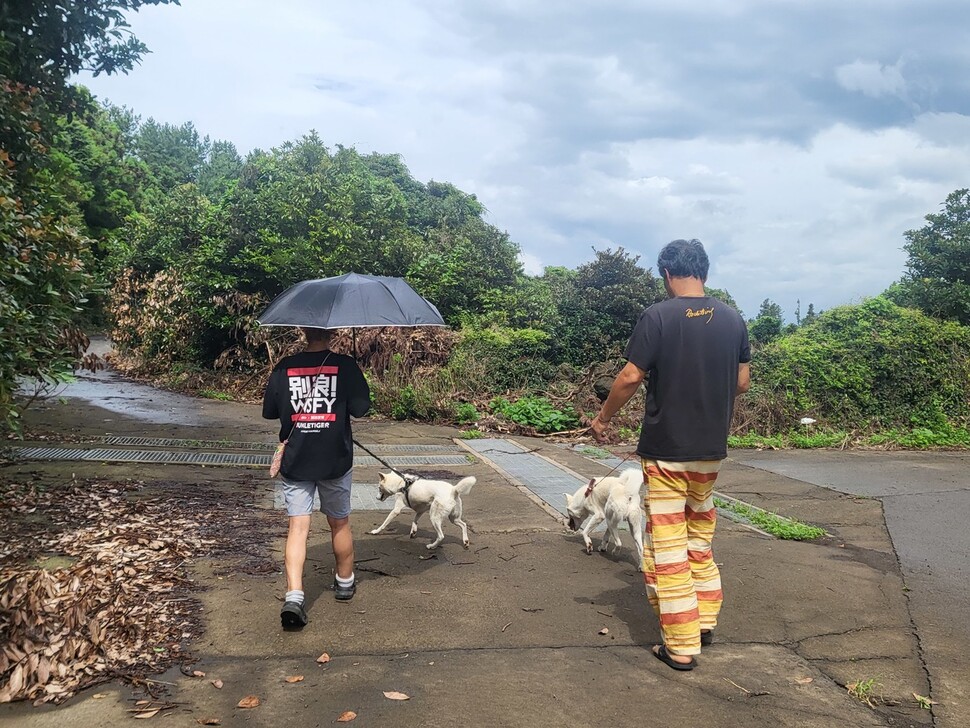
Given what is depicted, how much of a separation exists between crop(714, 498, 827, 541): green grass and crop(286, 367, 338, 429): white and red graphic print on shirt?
413 cm

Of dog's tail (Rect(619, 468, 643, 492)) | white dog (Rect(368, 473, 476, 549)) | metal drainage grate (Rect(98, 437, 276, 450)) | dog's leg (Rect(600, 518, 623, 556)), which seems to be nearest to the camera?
dog's tail (Rect(619, 468, 643, 492))

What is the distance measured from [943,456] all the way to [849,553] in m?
6.43

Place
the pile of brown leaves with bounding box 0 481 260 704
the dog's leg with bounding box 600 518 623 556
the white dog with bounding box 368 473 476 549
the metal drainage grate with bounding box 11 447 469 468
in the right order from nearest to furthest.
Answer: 1. the pile of brown leaves with bounding box 0 481 260 704
2. the dog's leg with bounding box 600 518 623 556
3. the white dog with bounding box 368 473 476 549
4. the metal drainage grate with bounding box 11 447 469 468

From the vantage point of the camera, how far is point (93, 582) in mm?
4449

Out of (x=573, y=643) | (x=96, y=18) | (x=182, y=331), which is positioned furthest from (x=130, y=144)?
(x=573, y=643)

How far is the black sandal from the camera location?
156 inches

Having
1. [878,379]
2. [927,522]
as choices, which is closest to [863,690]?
[927,522]

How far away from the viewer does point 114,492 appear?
7043 millimetres

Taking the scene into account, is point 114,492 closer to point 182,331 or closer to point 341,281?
point 341,281

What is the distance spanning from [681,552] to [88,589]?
3.22 m

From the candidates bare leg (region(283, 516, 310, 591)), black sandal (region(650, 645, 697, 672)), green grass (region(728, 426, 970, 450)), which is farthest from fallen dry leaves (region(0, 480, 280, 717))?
green grass (region(728, 426, 970, 450))

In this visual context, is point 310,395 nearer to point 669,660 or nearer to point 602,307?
point 669,660

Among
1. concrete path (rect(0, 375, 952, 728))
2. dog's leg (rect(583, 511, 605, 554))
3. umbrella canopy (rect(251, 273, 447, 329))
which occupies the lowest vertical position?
concrete path (rect(0, 375, 952, 728))

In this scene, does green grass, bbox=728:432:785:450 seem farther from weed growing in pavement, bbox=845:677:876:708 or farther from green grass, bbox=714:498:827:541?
weed growing in pavement, bbox=845:677:876:708
